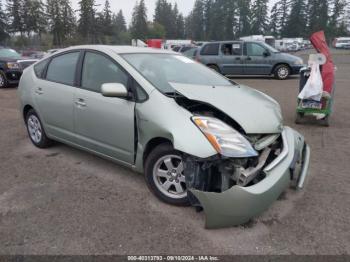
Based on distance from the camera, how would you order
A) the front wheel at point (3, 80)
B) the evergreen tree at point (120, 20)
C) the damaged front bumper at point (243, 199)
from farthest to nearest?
the evergreen tree at point (120, 20) < the front wheel at point (3, 80) < the damaged front bumper at point (243, 199)

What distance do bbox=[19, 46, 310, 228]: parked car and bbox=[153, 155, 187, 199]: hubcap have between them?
10 millimetres

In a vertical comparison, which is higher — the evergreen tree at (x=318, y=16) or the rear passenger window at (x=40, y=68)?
the evergreen tree at (x=318, y=16)

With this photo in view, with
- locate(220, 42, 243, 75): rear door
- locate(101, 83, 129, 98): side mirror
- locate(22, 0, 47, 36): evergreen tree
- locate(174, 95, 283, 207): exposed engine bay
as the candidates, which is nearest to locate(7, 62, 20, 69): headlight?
locate(220, 42, 243, 75): rear door

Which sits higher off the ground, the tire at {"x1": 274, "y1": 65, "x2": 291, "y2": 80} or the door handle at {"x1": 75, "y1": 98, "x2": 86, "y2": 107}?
the door handle at {"x1": 75, "y1": 98, "x2": 86, "y2": 107}

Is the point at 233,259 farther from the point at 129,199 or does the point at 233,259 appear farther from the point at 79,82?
the point at 79,82

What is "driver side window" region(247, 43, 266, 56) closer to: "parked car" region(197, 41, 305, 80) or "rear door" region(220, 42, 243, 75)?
"parked car" region(197, 41, 305, 80)

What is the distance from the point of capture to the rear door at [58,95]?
436cm

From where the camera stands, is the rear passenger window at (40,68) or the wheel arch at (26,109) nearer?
the rear passenger window at (40,68)

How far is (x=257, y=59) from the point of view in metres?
14.5

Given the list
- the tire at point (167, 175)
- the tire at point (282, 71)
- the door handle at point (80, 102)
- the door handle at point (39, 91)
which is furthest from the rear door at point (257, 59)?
the tire at point (167, 175)

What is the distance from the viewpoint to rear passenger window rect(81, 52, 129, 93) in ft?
12.4

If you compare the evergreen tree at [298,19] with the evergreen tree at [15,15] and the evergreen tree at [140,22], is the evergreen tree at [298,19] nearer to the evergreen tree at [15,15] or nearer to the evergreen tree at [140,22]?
the evergreen tree at [140,22]

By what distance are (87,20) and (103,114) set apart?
7735cm

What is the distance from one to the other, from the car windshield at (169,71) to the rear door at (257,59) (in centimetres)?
1058
